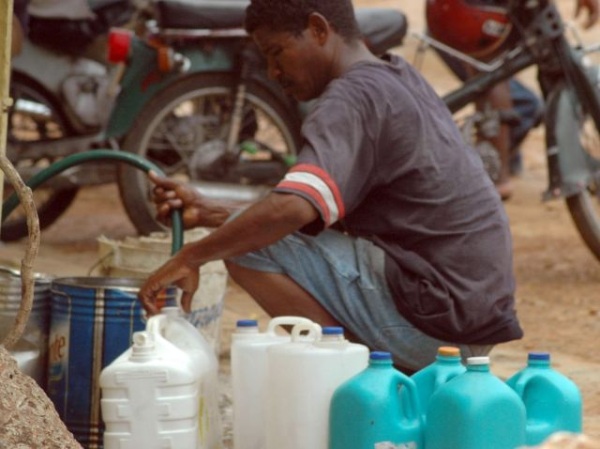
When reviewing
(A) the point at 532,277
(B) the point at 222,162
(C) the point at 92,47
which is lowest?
(A) the point at 532,277

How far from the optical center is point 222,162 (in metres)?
7.49

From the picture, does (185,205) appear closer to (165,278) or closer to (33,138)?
(165,278)

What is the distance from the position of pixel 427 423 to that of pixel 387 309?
3.11ft

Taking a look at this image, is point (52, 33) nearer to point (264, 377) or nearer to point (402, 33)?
point (402, 33)

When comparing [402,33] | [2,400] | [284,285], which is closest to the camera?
→ [2,400]

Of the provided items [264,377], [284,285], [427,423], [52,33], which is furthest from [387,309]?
[52,33]

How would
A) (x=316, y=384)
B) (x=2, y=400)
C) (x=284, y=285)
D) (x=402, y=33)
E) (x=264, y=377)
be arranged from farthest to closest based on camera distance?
(x=402, y=33) → (x=284, y=285) → (x=264, y=377) → (x=316, y=384) → (x=2, y=400)

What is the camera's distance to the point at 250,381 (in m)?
3.89

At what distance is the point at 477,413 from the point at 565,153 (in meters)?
3.94

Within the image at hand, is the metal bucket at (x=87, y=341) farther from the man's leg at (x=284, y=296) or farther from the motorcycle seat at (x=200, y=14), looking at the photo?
the motorcycle seat at (x=200, y=14)

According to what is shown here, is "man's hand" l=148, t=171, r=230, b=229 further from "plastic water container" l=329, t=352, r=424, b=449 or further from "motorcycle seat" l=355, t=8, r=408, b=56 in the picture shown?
"motorcycle seat" l=355, t=8, r=408, b=56

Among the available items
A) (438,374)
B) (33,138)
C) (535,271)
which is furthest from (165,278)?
(535,271)

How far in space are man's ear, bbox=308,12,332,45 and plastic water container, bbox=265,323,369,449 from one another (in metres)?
1.02

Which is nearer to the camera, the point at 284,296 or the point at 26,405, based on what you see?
the point at 26,405
